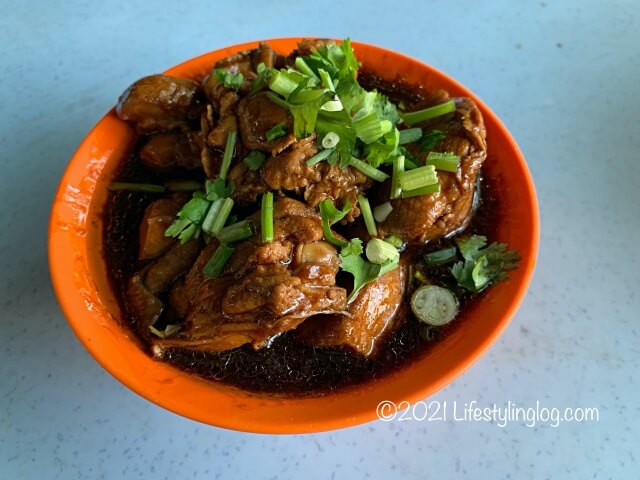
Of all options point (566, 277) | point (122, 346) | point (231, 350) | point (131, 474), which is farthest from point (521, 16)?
point (131, 474)

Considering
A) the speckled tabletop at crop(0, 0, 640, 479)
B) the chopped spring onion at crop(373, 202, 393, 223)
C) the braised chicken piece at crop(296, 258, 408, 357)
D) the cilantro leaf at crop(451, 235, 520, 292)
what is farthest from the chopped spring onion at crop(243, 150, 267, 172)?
the speckled tabletop at crop(0, 0, 640, 479)

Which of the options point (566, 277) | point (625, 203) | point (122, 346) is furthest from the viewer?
point (625, 203)

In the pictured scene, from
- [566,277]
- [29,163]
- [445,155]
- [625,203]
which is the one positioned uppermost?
[445,155]

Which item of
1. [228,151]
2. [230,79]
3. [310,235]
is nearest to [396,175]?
[310,235]

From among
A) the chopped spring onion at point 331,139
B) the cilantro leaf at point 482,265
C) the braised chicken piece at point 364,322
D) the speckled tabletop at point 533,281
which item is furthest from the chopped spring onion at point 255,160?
the speckled tabletop at point 533,281

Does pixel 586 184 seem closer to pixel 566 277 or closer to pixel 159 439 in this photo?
pixel 566 277

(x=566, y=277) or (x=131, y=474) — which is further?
(x=566, y=277)

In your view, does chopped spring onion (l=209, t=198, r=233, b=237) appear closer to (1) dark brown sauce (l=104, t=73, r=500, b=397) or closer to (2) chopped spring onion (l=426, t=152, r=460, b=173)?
(1) dark brown sauce (l=104, t=73, r=500, b=397)
